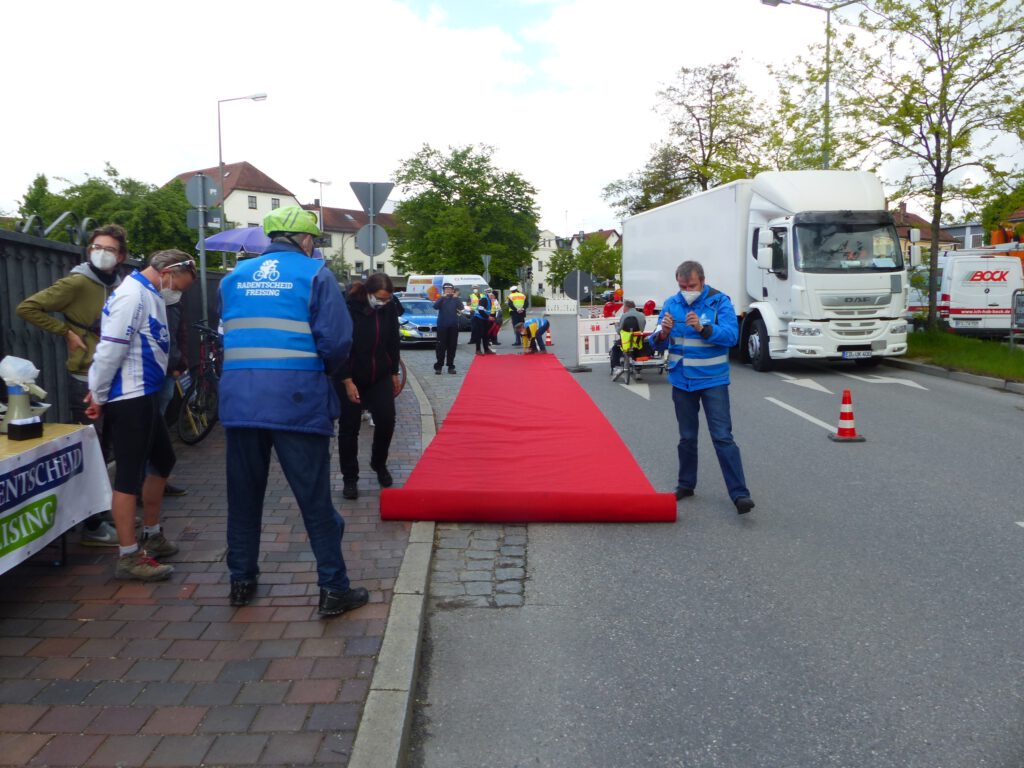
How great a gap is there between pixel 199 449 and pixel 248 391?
4.77 meters

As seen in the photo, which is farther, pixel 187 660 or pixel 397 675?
pixel 187 660

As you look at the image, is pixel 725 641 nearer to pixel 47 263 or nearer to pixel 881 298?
pixel 47 263

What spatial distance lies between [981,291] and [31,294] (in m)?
21.8

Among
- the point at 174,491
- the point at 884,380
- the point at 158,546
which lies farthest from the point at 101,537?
the point at 884,380

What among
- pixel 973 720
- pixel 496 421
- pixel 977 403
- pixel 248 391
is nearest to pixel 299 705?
pixel 248 391

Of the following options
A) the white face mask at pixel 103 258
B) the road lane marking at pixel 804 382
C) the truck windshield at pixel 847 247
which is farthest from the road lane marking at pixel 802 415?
the white face mask at pixel 103 258

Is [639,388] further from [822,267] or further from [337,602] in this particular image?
[337,602]

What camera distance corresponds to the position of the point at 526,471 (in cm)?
728

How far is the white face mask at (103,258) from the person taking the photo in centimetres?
514

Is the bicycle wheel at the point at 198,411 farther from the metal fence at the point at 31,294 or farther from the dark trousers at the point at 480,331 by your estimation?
the dark trousers at the point at 480,331

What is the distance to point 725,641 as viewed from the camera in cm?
409

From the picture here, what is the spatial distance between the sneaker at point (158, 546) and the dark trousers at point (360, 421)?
1.88 m

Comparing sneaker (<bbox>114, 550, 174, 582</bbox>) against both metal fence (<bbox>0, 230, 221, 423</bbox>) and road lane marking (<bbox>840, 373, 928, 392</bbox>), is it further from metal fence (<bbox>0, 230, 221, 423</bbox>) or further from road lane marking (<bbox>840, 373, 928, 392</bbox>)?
road lane marking (<bbox>840, 373, 928, 392</bbox>)

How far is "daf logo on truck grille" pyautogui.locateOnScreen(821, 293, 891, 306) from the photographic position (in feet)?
48.6
